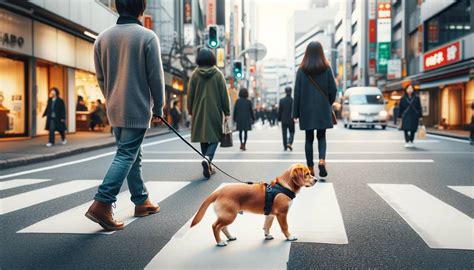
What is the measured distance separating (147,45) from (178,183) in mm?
2868

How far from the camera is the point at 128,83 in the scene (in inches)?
145

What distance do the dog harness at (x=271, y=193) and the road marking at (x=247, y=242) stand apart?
0.27 m

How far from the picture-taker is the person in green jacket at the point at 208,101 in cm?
688

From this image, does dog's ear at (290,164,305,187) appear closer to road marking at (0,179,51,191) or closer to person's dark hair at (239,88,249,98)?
road marking at (0,179,51,191)

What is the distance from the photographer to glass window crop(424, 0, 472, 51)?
2375cm

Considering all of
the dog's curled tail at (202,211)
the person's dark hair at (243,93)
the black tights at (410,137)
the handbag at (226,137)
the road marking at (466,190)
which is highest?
the person's dark hair at (243,93)

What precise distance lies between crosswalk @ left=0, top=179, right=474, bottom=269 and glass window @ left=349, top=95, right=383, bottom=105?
869 inches

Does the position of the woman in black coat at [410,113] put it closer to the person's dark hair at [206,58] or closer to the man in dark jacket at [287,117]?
the man in dark jacket at [287,117]

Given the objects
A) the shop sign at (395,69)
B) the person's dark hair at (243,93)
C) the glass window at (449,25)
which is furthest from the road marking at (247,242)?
the shop sign at (395,69)

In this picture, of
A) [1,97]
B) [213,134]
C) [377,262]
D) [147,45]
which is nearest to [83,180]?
[213,134]

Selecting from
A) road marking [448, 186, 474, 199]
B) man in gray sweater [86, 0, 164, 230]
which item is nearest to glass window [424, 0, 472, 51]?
road marking [448, 186, 474, 199]

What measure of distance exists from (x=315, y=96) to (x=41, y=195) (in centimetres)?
A: 362

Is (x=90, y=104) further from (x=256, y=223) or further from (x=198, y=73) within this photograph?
(x=256, y=223)

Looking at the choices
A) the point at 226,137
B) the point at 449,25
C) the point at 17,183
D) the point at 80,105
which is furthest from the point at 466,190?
the point at 449,25
